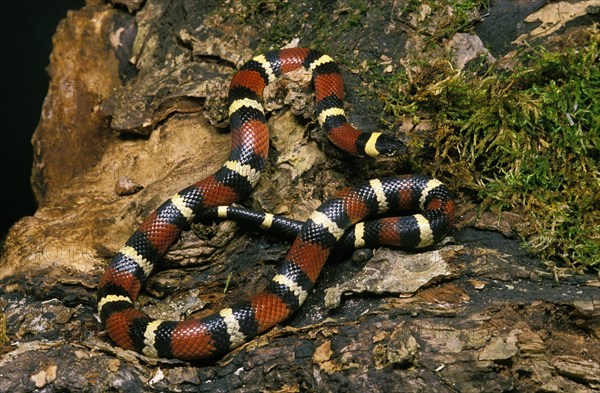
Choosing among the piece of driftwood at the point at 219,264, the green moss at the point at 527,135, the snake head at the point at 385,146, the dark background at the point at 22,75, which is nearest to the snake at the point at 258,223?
the snake head at the point at 385,146

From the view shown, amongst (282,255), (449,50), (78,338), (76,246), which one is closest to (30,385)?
(78,338)

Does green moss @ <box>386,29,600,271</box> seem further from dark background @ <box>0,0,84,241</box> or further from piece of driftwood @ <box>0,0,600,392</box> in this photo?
dark background @ <box>0,0,84,241</box>

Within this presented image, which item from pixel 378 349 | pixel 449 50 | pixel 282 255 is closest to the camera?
pixel 378 349

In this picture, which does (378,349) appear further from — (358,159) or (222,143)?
(222,143)

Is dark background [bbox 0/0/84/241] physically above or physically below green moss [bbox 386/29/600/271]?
above

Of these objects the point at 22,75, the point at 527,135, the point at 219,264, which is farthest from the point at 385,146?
the point at 22,75

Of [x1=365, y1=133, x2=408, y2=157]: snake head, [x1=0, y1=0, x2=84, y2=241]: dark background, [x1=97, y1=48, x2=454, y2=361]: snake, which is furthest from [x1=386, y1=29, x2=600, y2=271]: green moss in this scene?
[x1=0, y1=0, x2=84, y2=241]: dark background

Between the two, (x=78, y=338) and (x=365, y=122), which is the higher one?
(x=365, y=122)
